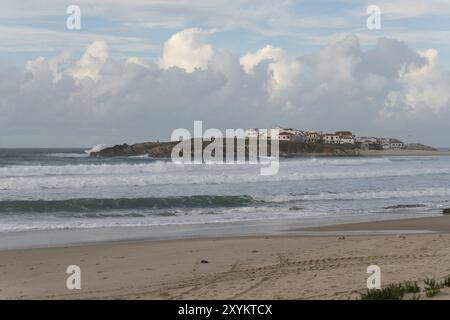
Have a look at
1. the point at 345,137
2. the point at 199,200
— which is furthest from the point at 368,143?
the point at 199,200

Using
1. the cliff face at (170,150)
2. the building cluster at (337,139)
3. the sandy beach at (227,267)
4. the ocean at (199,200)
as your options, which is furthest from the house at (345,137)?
the sandy beach at (227,267)

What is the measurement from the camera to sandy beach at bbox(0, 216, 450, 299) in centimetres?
777

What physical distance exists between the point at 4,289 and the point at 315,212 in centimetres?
1394

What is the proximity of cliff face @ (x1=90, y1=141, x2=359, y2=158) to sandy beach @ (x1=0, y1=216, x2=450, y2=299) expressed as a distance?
66.7 meters

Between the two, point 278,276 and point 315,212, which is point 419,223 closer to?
point 315,212

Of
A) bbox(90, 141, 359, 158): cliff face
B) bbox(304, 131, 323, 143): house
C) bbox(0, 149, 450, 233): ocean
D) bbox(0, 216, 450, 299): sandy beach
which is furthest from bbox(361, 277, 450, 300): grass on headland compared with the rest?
bbox(304, 131, 323, 143): house

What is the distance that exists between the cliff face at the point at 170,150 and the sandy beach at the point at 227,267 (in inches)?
2624

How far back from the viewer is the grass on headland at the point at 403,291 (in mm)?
6516

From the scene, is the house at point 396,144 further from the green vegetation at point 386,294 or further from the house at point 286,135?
the green vegetation at point 386,294

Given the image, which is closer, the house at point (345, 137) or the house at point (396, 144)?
the house at point (345, 137)

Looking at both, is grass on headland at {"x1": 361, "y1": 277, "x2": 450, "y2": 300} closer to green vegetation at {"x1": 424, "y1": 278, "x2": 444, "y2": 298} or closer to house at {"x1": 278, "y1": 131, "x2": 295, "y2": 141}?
green vegetation at {"x1": 424, "y1": 278, "x2": 444, "y2": 298}

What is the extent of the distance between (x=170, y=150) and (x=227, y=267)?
81.5m
